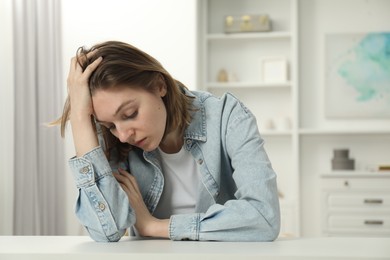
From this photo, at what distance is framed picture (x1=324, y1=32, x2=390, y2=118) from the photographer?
5.39 metres

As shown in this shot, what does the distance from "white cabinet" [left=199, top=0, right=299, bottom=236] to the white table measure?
4.18 m

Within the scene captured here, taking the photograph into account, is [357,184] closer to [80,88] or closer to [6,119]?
[6,119]

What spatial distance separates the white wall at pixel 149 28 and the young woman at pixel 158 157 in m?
3.26

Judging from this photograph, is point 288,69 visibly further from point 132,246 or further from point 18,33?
point 132,246

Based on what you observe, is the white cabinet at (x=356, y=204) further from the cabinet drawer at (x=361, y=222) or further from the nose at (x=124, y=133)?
the nose at (x=124, y=133)

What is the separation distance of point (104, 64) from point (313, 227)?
171 inches

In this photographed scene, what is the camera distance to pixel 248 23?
212 inches

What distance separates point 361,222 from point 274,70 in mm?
1514

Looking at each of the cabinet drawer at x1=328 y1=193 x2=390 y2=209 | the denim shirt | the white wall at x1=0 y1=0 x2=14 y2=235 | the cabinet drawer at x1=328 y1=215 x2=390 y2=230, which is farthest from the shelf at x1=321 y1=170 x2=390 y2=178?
the denim shirt

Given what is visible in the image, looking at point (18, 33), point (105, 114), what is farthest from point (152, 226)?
point (18, 33)

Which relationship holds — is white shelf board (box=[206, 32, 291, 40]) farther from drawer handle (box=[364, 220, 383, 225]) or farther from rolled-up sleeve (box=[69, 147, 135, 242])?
rolled-up sleeve (box=[69, 147, 135, 242])

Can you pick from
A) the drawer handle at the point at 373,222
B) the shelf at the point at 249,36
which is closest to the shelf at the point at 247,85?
the shelf at the point at 249,36

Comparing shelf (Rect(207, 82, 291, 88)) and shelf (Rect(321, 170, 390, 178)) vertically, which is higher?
shelf (Rect(207, 82, 291, 88))

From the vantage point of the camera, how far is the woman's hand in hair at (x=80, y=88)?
1.40m
